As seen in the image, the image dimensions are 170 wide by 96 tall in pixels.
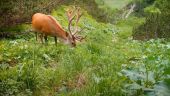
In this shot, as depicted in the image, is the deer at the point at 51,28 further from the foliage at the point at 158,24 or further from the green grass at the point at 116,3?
the green grass at the point at 116,3

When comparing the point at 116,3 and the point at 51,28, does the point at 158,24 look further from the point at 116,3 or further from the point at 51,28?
the point at 116,3

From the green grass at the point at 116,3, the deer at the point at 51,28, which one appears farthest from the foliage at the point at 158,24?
the green grass at the point at 116,3

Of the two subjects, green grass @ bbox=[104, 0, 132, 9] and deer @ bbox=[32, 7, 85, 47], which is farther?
green grass @ bbox=[104, 0, 132, 9]

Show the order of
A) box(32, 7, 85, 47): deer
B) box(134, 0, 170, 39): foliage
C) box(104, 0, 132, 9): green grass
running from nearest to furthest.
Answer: box(32, 7, 85, 47): deer, box(134, 0, 170, 39): foliage, box(104, 0, 132, 9): green grass

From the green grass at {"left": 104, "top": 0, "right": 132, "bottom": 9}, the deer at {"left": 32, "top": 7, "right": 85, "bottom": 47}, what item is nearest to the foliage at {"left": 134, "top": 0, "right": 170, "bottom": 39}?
the deer at {"left": 32, "top": 7, "right": 85, "bottom": 47}

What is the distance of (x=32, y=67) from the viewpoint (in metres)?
6.28

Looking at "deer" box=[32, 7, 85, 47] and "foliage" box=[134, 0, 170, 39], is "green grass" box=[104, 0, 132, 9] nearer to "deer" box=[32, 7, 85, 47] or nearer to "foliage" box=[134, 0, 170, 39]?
"foliage" box=[134, 0, 170, 39]

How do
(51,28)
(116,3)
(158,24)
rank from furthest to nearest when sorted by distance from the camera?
(116,3), (158,24), (51,28)

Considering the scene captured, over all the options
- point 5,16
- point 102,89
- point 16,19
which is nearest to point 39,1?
point 16,19

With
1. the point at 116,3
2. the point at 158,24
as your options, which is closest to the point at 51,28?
the point at 158,24

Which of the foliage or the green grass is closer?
the foliage

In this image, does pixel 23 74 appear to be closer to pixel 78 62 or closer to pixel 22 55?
pixel 78 62

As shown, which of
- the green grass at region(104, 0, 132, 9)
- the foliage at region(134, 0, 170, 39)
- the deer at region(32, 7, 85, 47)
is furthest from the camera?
the green grass at region(104, 0, 132, 9)

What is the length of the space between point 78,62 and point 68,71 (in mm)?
423
